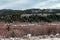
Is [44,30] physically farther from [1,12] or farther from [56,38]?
[1,12]

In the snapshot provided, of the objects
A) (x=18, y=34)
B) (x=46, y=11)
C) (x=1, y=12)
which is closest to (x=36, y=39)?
(x=18, y=34)

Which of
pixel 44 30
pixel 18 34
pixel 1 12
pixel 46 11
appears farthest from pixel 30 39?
pixel 46 11

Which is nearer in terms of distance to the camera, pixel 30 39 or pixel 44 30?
pixel 30 39

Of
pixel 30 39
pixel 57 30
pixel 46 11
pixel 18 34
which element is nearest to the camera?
pixel 30 39

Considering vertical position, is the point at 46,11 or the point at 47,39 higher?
the point at 47,39

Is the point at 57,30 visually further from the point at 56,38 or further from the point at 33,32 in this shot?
the point at 56,38

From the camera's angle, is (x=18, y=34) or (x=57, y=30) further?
(x=57, y=30)

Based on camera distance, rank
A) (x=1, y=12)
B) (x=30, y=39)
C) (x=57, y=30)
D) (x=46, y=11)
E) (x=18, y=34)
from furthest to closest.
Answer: (x=46, y=11) < (x=1, y=12) < (x=57, y=30) < (x=18, y=34) < (x=30, y=39)

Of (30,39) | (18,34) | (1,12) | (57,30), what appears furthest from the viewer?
(1,12)

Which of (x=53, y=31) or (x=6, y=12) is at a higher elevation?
(x=53, y=31)
